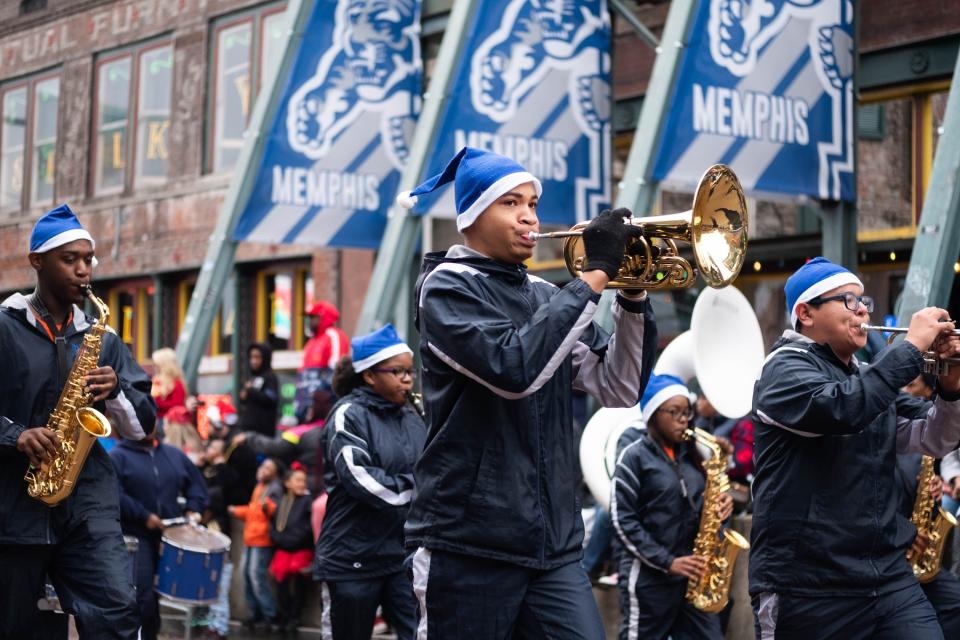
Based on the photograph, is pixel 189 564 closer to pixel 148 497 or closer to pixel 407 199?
pixel 148 497

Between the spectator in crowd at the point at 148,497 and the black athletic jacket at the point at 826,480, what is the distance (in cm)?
498

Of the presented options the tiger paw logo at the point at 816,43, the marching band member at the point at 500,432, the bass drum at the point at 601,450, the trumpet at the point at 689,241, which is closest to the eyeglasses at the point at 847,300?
the trumpet at the point at 689,241

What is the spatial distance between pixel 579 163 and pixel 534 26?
1.34 m

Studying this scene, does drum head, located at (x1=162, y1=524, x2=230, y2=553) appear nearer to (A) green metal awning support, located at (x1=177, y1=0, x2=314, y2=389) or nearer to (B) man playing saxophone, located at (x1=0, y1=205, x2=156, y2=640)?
(B) man playing saxophone, located at (x1=0, y1=205, x2=156, y2=640)

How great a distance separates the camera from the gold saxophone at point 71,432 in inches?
276

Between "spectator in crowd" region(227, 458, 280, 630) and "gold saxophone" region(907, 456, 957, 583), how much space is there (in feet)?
21.2

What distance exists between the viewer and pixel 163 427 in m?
14.4

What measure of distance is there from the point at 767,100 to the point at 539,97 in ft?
8.94

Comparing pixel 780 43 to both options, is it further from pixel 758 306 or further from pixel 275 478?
pixel 275 478

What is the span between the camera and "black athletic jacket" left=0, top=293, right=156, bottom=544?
7.05m

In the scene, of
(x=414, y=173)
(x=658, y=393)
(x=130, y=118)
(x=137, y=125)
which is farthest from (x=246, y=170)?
(x=130, y=118)

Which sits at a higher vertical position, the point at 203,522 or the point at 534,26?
the point at 534,26

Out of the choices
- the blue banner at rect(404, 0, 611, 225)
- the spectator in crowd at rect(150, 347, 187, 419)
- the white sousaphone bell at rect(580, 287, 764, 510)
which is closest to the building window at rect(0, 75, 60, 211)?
the spectator in crowd at rect(150, 347, 187, 419)

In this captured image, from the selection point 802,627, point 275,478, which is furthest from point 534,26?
point 802,627
